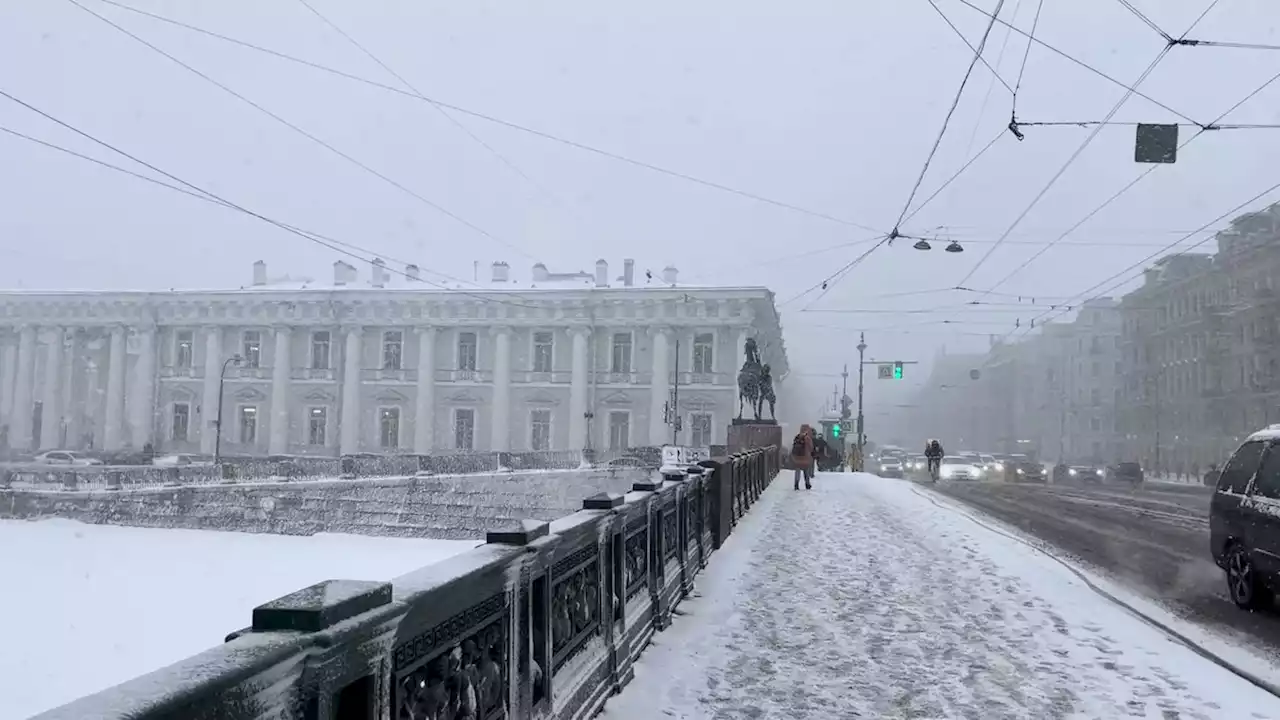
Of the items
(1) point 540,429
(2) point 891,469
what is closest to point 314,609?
(2) point 891,469

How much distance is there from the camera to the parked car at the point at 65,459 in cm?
5803

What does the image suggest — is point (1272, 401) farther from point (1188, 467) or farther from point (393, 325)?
point (393, 325)

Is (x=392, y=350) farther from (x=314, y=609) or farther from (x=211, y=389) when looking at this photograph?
(x=314, y=609)

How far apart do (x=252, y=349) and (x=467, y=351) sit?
49.7ft

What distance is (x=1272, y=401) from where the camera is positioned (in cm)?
4919

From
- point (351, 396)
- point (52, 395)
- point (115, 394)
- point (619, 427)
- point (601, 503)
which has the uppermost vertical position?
point (351, 396)

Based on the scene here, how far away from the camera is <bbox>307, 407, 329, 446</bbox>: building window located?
2739 inches

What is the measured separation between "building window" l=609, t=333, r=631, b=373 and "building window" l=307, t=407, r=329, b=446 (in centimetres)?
2027

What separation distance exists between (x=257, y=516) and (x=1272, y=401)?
48.5 meters

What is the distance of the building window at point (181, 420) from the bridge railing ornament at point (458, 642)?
7007cm

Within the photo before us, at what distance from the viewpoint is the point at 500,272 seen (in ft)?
237

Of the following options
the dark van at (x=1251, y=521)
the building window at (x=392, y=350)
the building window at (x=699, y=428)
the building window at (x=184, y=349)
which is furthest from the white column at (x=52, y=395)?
the dark van at (x=1251, y=521)

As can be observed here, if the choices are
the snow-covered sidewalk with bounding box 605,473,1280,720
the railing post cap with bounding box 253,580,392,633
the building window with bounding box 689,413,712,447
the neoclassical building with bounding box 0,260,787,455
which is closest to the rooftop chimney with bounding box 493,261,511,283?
the neoclassical building with bounding box 0,260,787,455

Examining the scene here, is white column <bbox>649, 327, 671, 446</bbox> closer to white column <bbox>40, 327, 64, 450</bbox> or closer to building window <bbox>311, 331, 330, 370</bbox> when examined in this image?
building window <bbox>311, 331, 330, 370</bbox>
